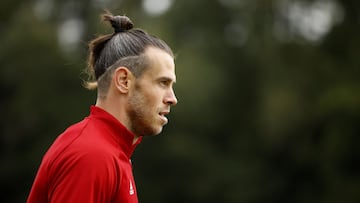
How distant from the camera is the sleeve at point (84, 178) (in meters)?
4.23

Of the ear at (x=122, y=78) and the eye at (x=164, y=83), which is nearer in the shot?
the ear at (x=122, y=78)

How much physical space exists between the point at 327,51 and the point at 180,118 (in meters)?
6.31

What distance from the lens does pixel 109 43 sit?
201 inches

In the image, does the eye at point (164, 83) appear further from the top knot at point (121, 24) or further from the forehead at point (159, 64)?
the top knot at point (121, 24)

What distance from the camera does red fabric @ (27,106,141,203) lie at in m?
4.24

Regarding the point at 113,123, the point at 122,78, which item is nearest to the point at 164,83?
the point at 122,78

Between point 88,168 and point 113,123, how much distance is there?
0.56m

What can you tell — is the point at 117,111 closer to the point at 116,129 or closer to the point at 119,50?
the point at 116,129

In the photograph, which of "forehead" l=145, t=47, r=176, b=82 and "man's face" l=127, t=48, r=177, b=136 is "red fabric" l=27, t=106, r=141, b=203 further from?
"forehead" l=145, t=47, r=176, b=82

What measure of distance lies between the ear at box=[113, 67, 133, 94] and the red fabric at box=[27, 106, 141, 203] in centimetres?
21

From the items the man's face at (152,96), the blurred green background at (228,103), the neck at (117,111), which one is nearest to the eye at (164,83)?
the man's face at (152,96)

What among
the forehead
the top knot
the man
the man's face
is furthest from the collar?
the top knot

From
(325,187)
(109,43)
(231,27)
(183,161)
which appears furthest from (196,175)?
(109,43)

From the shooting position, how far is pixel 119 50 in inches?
196
